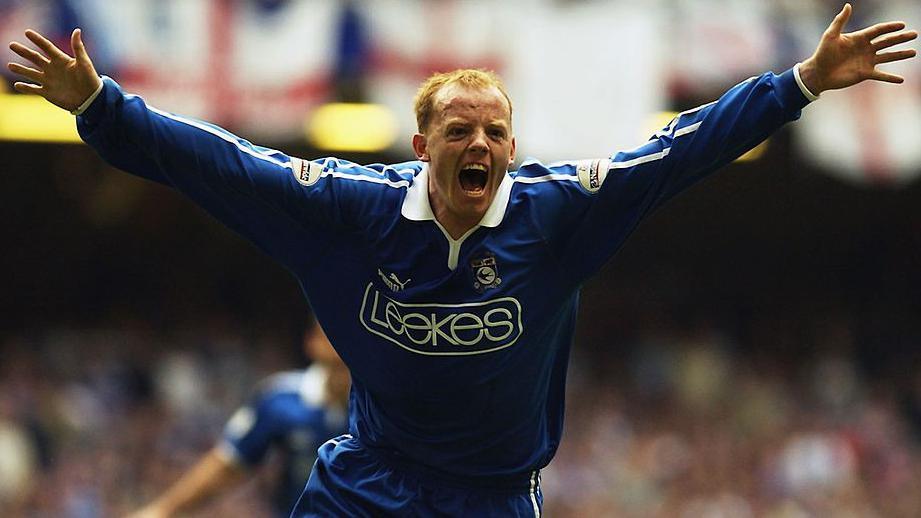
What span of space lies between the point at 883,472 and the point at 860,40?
10225mm

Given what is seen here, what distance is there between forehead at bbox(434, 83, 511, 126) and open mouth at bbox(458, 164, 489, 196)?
0.15 meters

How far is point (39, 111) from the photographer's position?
13.0 meters

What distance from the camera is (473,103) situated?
168 inches

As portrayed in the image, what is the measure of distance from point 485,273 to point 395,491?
0.70 meters

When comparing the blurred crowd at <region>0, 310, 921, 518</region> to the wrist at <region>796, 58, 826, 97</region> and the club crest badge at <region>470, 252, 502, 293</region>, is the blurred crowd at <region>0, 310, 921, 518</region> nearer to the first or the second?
the club crest badge at <region>470, 252, 502, 293</region>

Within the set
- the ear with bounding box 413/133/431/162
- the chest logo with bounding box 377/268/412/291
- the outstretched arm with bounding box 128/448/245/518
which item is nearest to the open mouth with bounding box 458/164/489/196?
the ear with bounding box 413/133/431/162

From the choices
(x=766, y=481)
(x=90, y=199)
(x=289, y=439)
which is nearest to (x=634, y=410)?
(x=766, y=481)

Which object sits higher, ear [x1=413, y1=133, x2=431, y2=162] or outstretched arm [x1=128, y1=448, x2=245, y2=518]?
ear [x1=413, y1=133, x2=431, y2=162]

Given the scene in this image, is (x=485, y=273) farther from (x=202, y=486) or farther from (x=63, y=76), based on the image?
(x=202, y=486)

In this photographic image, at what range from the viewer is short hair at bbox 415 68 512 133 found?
432 centimetres

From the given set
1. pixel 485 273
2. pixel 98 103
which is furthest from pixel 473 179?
pixel 98 103

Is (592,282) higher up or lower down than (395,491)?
lower down

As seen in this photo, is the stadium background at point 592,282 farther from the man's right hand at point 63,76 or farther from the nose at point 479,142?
the nose at point 479,142

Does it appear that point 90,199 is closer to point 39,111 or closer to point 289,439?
point 39,111
